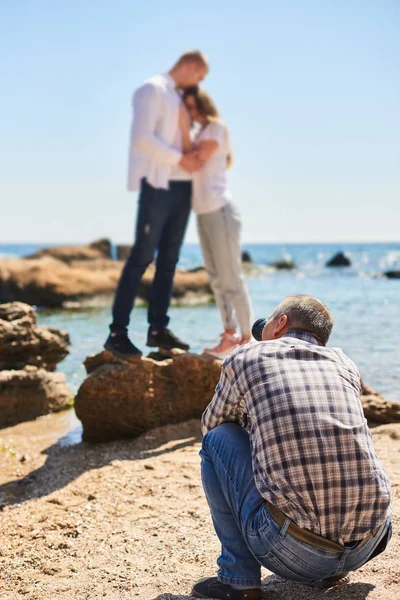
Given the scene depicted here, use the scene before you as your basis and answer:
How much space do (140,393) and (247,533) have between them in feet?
10.4

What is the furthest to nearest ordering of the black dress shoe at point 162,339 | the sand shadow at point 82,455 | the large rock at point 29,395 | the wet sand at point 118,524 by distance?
the large rock at point 29,395 → the black dress shoe at point 162,339 → the sand shadow at point 82,455 → the wet sand at point 118,524

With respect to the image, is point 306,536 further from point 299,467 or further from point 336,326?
point 336,326

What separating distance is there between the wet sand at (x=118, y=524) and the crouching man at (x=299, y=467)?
0.30 m

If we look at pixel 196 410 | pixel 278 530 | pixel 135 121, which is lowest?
pixel 196 410

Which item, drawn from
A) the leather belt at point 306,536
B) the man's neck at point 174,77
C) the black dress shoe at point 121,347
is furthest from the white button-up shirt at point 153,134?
the leather belt at point 306,536

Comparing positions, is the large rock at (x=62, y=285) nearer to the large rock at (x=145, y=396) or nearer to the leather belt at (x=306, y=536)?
the large rock at (x=145, y=396)

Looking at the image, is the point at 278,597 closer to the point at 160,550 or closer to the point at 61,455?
the point at 160,550

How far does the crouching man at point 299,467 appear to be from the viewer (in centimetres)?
228

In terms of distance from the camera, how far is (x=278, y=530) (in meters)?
2.31

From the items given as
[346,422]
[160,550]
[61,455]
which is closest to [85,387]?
[61,455]

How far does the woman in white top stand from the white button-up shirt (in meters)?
0.21

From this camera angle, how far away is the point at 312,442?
2277 millimetres

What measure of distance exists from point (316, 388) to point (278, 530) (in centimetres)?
50

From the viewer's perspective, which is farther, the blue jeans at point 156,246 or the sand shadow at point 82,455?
the blue jeans at point 156,246
